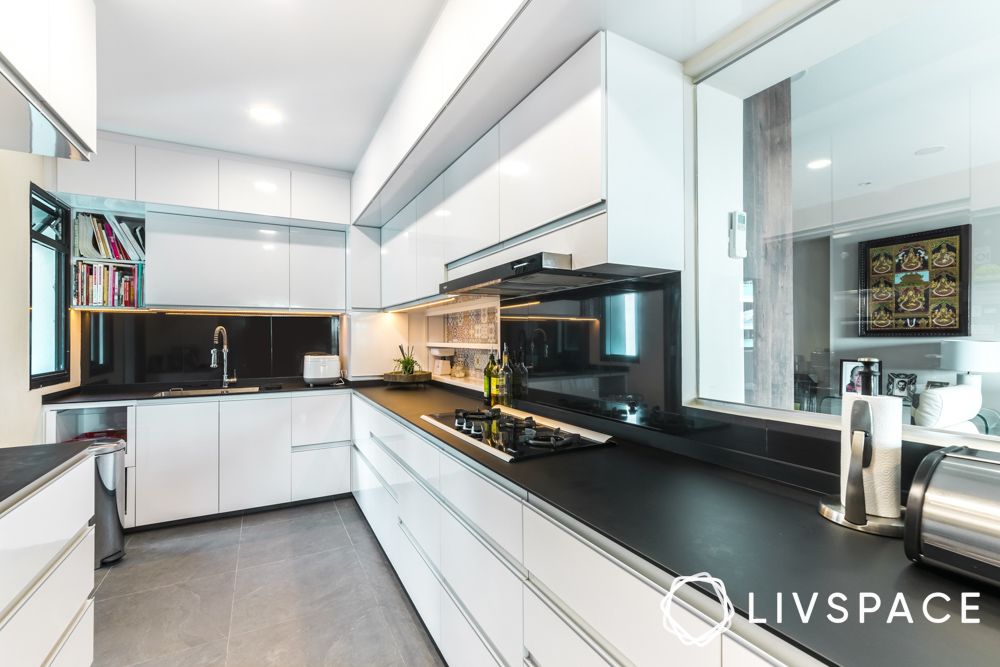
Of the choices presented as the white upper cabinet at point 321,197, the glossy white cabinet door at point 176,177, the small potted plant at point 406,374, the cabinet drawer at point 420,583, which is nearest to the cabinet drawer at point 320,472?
the small potted plant at point 406,374

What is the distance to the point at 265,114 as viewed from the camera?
2.72 metres

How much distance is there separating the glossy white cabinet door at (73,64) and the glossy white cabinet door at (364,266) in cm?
201

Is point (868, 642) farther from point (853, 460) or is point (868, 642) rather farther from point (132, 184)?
point (132, 184)

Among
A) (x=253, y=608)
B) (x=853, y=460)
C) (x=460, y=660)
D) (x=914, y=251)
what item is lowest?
(x=253, y=608)

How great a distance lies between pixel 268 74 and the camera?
7.57 ft

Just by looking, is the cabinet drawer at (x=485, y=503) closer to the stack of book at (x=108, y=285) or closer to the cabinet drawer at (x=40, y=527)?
the cabinet drawer at (x=40, y=527)

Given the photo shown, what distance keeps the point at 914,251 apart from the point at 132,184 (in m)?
4.04

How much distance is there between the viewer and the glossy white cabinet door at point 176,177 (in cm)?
304

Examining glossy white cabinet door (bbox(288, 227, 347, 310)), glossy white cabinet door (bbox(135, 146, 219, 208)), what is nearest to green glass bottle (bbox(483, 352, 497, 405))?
glossy white cabinet door (bbox(288, 227, 347, 310))

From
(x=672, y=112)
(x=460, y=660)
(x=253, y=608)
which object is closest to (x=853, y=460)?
(x=672, y=112)

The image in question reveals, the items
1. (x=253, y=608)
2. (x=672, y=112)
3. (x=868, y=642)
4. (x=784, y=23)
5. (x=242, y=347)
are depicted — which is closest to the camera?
(x=868, y=642)

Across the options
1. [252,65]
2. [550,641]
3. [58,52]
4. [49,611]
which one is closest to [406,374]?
[252,65]

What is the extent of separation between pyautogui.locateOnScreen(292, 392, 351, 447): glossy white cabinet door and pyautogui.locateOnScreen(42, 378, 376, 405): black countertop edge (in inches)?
3.6

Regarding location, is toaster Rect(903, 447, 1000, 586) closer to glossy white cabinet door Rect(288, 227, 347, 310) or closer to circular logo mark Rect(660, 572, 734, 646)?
circular logo mark Rect(660, 572, 734, 646)
